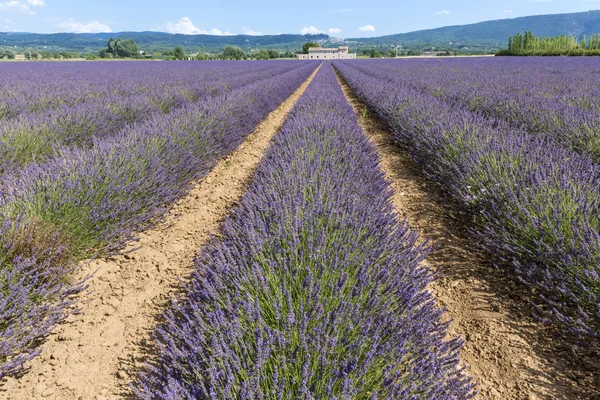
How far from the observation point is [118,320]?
6.72 feet

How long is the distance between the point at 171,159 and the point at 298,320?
115 inches

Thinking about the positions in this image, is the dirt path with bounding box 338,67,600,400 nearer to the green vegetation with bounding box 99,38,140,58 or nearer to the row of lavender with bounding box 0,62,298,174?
the row of lavender with bounding box 0,62,298,174

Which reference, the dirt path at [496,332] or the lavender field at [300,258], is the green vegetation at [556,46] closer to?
the lavender field at [300,258]

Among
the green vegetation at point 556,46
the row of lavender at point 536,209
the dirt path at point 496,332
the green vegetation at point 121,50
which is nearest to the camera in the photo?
the dirt path at point 496,332

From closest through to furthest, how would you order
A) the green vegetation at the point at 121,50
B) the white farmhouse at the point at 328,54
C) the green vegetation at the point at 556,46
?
the green vegetation at the point at 556,46 < the green vegetation at the point at 121,50 < the white farmhouse at the point at 328,54

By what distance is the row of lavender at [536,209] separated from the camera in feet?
6.00

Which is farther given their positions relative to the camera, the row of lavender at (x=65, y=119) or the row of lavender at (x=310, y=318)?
the row of lavender at (x=65, y=119)

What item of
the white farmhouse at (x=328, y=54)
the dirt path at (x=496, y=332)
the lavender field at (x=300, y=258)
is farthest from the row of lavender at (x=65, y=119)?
the white farmhouse at (x=328, y=54)

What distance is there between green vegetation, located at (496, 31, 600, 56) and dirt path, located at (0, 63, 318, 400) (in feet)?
138

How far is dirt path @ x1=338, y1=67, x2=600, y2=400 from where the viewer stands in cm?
157

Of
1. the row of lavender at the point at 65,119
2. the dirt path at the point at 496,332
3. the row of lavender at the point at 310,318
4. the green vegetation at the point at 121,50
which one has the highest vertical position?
the green vegetation at the point at 121,50

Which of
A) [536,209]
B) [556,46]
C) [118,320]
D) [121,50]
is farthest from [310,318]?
[121,50]

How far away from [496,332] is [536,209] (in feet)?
3.11

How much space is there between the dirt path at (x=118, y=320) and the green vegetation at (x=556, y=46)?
42.2 meters
